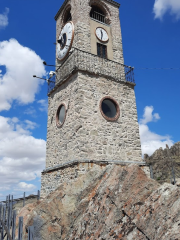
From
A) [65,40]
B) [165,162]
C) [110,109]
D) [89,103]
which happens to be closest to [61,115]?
[89,103]

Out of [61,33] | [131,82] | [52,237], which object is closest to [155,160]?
[131,82]

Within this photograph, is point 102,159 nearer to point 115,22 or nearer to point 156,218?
point 156,218

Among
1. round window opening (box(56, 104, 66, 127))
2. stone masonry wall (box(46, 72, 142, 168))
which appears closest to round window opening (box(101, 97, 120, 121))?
stone masonry wall (box(46, 72, 142, 168))

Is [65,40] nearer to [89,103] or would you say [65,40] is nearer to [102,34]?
[102,34]

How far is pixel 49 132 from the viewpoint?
12.4m

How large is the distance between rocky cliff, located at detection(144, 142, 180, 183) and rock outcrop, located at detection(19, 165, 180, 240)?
23.8 m

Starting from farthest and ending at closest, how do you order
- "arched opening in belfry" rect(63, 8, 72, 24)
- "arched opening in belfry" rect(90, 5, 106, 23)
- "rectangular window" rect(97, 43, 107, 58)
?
1. "arched opening in belfry" rect(63, 8, 72, 24)
2. "arched opening in belfry" rect(90, 5, 106, 23)
3. "rectangular window" rect(97, 43, 107, 58)

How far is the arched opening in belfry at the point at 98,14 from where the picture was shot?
13.4 meters

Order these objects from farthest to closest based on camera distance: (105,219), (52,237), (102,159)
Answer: (102,159), (52,237), (105,219)

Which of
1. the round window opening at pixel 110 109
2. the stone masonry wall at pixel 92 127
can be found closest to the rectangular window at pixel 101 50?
the stone masonry wall at pixel 92 127

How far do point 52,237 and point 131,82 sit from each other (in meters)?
9.33

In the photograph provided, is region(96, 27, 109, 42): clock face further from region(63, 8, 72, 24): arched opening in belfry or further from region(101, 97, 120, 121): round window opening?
region(101, 97, 120, 121): round window opening

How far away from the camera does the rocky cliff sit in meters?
28.3

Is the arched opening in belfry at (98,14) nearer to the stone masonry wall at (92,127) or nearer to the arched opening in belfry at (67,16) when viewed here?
the arched opening in belfry at (67,16)
